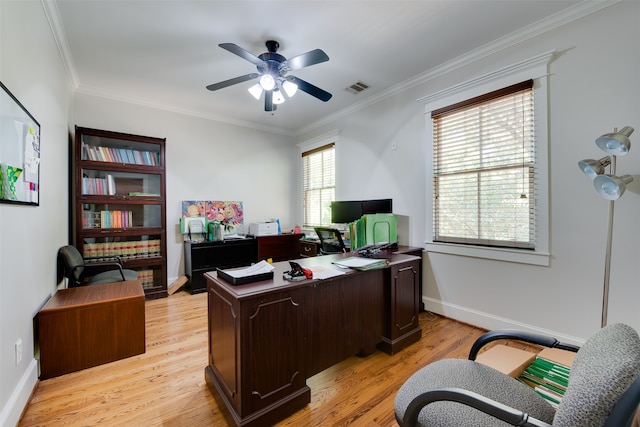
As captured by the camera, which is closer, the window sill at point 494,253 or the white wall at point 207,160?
the window sill at point 494,253

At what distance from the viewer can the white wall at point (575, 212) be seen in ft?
6.52

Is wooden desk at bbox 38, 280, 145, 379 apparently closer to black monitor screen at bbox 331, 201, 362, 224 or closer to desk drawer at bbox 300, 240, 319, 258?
desk drawer at bbox 300, 240, 319, 258

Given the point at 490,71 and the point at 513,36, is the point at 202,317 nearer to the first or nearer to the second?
the point at 490,71

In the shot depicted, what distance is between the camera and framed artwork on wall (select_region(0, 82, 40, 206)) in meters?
1.44

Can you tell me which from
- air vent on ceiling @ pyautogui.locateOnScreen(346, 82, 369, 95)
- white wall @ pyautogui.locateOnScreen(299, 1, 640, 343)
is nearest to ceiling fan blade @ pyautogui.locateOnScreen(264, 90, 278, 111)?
air vent on ceiling @ pyautogui.locateOnScreen(346, 82, 369, 95)

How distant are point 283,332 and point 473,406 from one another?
102cm

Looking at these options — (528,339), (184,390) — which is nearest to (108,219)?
(184,390)

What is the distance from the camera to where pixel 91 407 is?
170 centimetres

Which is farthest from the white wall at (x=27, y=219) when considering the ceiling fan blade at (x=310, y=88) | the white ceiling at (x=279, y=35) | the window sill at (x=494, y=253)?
the window sill at (x=494, y=253)

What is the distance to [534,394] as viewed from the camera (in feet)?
3.63

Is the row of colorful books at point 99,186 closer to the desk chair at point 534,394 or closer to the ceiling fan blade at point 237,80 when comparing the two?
the ceiling fan blade at point 237,80

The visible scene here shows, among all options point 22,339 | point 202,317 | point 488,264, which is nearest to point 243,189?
point 202,317

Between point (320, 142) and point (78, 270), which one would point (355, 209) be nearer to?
point (320, 142)

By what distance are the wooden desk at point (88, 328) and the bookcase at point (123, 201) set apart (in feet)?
4.09
